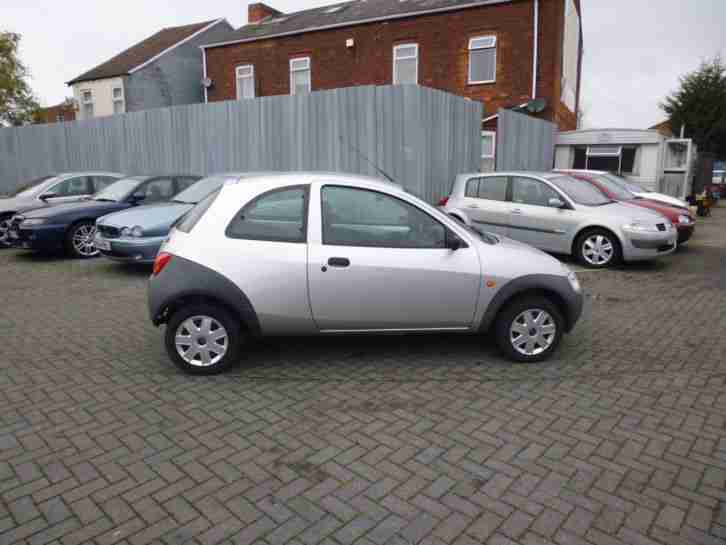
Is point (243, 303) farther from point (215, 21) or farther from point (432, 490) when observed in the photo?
point (215, 21)

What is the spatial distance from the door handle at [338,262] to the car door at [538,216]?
6218 millimetres

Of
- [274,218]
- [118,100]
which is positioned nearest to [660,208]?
[274,218]

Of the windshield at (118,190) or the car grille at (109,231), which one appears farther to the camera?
the windshield at (118,190)

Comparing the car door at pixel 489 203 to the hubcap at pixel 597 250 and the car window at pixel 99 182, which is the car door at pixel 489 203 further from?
the car window at pixel 99 182

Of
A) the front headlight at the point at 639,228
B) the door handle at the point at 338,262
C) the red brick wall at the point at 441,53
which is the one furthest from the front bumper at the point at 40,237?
the red brick wall at the point at 441,53

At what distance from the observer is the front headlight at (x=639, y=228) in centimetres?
939

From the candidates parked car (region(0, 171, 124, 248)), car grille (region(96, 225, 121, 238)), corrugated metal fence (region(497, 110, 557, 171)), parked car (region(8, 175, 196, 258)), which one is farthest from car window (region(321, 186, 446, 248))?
corrugated metal fence (region(497, 110, 557, 171))

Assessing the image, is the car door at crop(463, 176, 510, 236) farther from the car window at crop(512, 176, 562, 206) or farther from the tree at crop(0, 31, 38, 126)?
the tree at crop(0, 31, 38, 126)

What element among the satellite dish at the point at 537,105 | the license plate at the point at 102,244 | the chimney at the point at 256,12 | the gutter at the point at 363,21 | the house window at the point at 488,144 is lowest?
the license plate at the point at 102,244

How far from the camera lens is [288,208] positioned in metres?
4.82

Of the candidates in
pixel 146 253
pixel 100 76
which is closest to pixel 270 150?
pixel 146 253

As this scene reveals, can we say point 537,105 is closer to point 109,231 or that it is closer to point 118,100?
point 109,231

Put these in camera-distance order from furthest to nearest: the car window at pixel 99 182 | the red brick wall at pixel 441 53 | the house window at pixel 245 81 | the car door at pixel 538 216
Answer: the house window at pixel 245 81
the red brick wall at pixel 441 53
the car window at pixel 99 182
the car door at pixel 538 216

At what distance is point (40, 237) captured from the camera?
1006 cm
